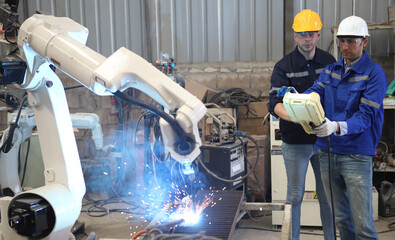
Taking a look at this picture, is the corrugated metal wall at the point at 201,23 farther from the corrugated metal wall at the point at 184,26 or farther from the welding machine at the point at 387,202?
the welding machine at the point at 387,202

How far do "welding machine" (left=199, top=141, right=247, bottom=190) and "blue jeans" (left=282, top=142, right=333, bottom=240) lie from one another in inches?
38.1

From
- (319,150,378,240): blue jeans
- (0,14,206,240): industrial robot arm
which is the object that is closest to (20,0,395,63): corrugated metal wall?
(319,150,378,240): blue jeans

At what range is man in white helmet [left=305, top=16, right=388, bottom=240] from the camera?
7.29 feet

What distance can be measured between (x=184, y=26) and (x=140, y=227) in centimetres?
249

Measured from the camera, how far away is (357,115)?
7.21 ft

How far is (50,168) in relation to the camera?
1.58 metres

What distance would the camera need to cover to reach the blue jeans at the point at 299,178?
106 inches

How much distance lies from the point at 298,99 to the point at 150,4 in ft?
11.5

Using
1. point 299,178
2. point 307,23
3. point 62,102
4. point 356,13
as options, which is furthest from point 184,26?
point 62,102

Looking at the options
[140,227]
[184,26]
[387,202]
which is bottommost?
[140,227]

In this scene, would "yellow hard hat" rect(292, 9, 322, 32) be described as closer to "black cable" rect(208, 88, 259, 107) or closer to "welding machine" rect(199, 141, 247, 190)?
"welding machine" rect(199, 141, 247, 190)

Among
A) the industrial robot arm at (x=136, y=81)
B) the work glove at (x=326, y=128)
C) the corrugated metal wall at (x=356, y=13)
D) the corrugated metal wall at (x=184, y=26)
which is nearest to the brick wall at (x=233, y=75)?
the corrugated metal wall at (x=184, y=26)

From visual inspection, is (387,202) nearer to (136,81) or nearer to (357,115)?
(357,115)

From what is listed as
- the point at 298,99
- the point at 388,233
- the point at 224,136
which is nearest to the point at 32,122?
the point at 224,136
